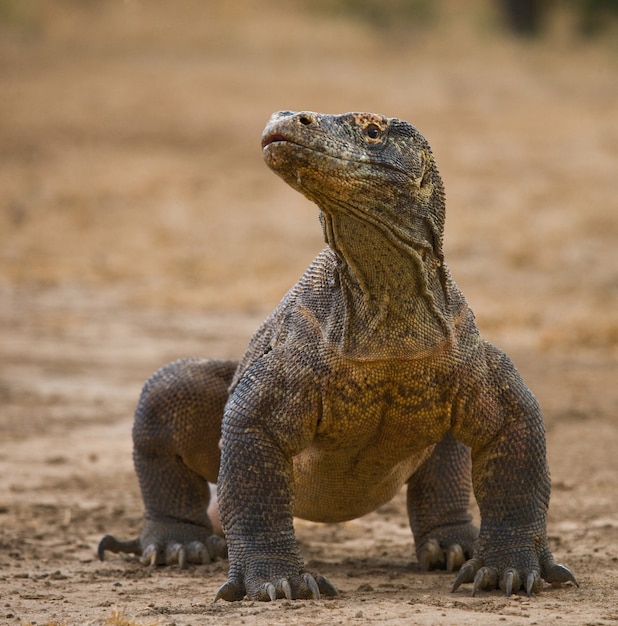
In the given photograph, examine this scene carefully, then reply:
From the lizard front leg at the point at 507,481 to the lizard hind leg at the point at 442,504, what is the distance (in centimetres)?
73

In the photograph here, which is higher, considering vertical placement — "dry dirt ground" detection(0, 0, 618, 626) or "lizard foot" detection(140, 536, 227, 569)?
"dry dirt ground" detection(0, 0, 618, 626)

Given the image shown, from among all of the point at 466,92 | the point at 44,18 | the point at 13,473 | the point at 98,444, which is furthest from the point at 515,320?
the point at 44,18

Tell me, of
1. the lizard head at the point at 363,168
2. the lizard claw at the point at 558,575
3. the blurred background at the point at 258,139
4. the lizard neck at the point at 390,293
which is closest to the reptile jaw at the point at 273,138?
the lizard head at the point at 363,168

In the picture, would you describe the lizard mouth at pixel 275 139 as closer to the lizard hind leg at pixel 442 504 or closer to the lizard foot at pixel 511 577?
the lizard foot at pixel 511 577

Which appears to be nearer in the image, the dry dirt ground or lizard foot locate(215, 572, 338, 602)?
lizard foot locate(215, 572, 338, 602)

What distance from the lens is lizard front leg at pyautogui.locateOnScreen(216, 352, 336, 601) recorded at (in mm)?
4445

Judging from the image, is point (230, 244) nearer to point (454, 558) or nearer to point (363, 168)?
point (454, 558)

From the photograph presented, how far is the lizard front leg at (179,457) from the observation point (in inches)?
216

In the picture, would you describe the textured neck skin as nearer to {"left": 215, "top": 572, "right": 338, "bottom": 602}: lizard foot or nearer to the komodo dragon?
the komodo dragon

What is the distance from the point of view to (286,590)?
4.39 meters

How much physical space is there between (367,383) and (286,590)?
74 centimetres

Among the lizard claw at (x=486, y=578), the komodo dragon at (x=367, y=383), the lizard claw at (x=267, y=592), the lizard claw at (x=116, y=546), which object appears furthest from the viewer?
the lizard claw at (x=116, y=546)

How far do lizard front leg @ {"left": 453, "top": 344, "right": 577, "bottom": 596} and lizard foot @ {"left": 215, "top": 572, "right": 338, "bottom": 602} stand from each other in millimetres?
496

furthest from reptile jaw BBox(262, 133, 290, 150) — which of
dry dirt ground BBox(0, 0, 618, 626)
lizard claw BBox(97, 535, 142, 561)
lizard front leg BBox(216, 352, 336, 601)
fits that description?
lizard claw BBox(97, 535, 142, 561)
